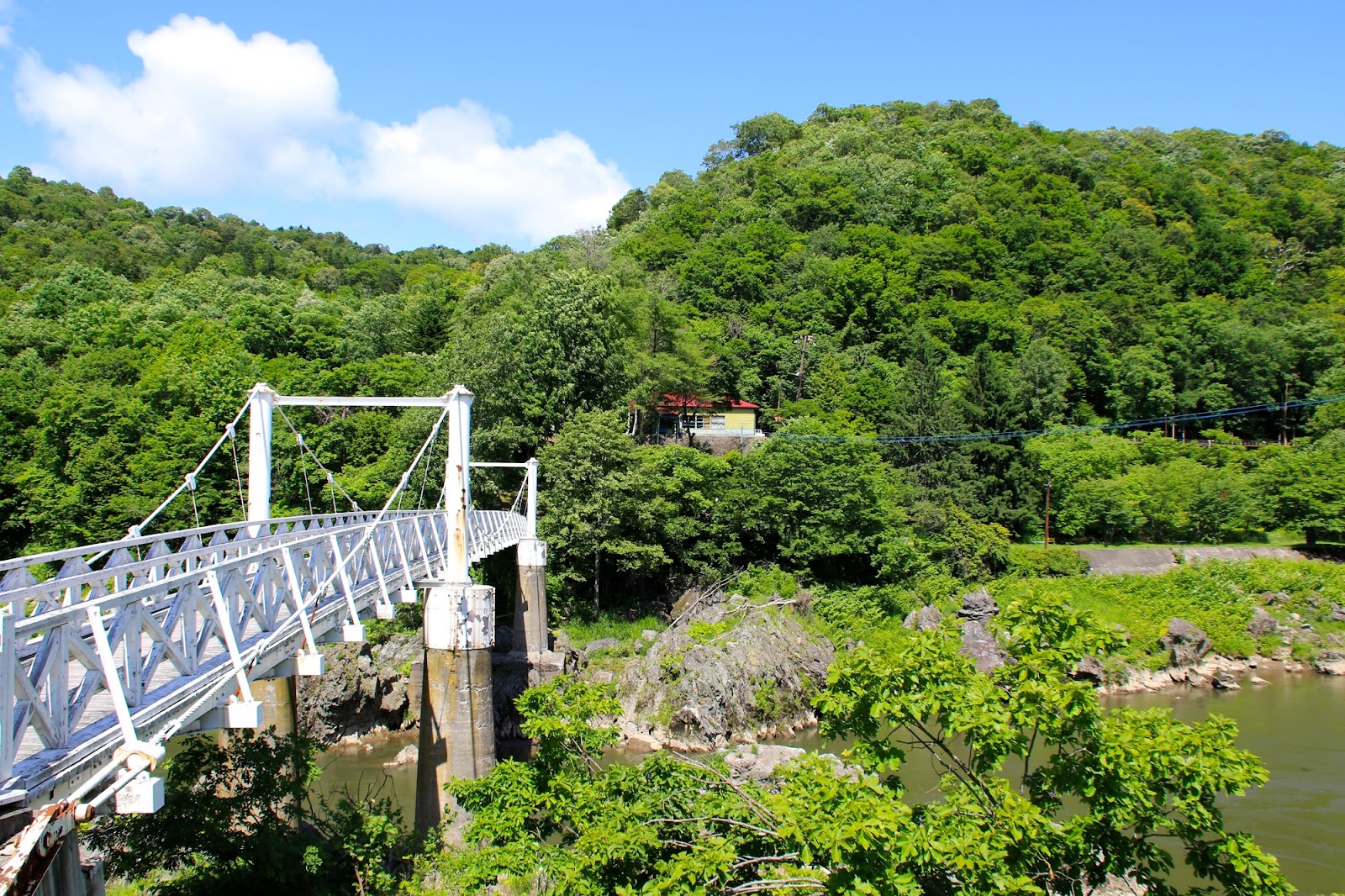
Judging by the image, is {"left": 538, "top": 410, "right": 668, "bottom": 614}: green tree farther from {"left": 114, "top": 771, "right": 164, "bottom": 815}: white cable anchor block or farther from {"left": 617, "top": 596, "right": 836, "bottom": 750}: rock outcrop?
{"left": 114, "top": 771, "right": 164, "bottom": 815}: white cable anchor block

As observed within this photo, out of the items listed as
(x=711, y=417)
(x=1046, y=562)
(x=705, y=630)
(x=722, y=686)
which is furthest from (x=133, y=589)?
(x=711, y=417)

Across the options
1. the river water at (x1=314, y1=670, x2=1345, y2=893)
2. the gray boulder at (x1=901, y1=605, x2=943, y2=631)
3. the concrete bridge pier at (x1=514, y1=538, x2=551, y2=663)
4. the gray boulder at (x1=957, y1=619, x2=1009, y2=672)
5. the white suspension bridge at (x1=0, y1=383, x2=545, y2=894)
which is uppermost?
the white suspension bridge at (x1=0, y1=383, x2=545, y2=894)

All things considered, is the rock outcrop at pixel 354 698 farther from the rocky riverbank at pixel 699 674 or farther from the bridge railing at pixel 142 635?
the bridge railing at pixel 142 635

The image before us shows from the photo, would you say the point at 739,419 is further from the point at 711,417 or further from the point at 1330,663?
the point at 1330,663

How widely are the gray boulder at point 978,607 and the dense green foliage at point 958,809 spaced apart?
2154 centimetres

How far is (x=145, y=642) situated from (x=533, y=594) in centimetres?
1533

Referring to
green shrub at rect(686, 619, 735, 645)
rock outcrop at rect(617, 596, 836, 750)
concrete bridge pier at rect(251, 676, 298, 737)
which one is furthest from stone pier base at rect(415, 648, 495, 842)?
green shrub at rect(686, 619, 735, 645)

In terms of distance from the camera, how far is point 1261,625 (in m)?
29.8

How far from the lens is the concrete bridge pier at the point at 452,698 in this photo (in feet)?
38.9

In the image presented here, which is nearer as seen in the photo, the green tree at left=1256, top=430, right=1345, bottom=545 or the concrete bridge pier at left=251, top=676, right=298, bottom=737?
the concrete bridge pier at left=251, top=676, right=298, bottom=737

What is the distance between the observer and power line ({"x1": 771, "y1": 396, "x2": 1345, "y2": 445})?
105 ft

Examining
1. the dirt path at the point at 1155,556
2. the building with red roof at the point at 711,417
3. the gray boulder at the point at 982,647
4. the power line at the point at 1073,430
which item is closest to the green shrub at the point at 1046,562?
the dirt path at the point at 1155,556

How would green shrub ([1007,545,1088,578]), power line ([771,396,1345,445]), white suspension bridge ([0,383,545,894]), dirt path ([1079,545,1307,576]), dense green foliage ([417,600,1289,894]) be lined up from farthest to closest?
dirt path ([1079,545,1307,576]), green shrub ([1007,545,1088,578]), power line ([771,396,1345,445]), dense green foliage ([417,600,1289,894]), white suspension bridge ([0,383,545,894])

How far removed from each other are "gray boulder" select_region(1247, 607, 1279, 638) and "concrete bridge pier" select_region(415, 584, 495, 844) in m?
28.4
